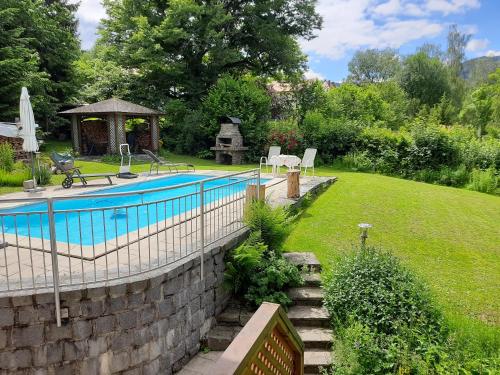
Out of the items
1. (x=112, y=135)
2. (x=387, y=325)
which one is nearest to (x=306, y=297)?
(x=387, y=325)

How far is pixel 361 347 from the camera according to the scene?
4188mm

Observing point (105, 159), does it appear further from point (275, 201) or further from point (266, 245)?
point (266, 245)

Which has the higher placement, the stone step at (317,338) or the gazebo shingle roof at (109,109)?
the gazebo shingle roof at (109,109)

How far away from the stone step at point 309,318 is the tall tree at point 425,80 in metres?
34.6

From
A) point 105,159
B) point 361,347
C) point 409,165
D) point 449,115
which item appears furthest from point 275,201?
point 449,115

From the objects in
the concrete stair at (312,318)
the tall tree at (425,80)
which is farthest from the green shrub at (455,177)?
the tall tree at (425,80)

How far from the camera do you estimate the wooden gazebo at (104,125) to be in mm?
16562

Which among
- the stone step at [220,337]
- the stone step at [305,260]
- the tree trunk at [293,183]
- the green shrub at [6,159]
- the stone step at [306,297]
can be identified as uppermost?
the green shrub at [6,159]

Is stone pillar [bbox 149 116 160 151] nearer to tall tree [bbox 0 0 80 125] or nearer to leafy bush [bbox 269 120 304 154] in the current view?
tall tree [bbox 0 0 80 125]

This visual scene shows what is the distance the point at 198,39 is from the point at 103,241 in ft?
60.3

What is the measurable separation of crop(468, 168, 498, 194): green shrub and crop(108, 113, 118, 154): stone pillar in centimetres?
1528

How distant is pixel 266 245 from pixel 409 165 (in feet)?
37.4

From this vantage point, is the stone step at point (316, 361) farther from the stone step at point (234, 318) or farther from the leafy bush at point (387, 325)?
the stone step at point (234, 318)

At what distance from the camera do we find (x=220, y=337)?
4.86 meters
